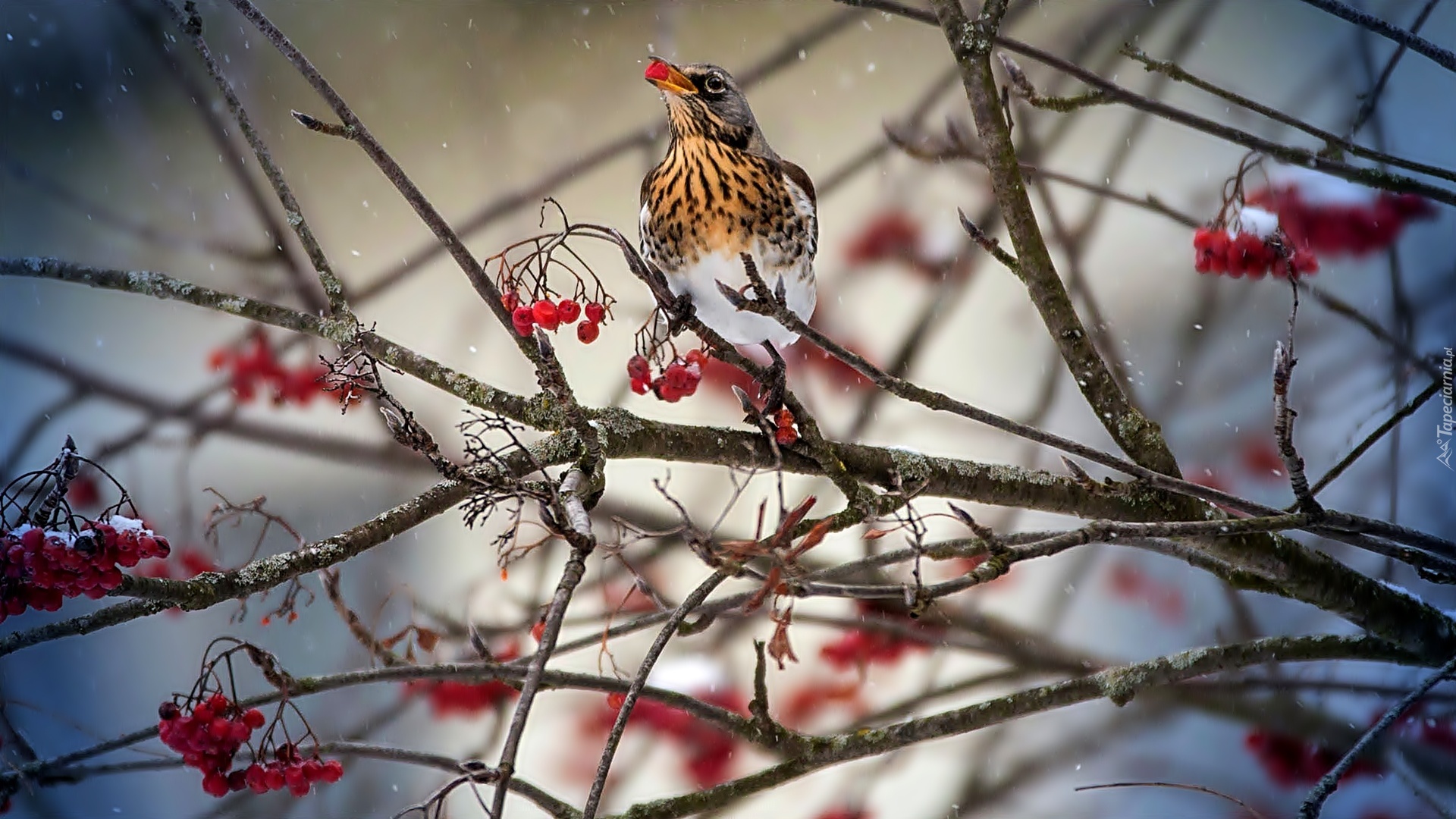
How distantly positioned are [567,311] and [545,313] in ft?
0.05

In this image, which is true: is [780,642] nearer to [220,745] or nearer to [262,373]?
[220,745]

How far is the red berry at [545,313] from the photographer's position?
0.58 metres

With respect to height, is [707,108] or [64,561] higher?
[707,108]

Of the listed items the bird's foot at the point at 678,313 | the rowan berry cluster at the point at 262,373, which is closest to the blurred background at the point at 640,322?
the rowan berry cluster at the point at 262,373

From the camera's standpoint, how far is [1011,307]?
4.62ft

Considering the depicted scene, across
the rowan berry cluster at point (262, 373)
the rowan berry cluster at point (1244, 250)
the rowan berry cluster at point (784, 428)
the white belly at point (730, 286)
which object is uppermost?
the rowan berry cluster at point (262, 373)

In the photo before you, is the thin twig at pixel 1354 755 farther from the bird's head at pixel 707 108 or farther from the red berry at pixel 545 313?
the bird's head at pixel 707 108

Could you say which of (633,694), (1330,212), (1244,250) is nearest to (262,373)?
(633,694)

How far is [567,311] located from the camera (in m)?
0.59

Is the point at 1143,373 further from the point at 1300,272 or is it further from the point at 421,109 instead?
the point at 421,109

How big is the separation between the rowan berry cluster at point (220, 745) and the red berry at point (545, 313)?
0.90 ft

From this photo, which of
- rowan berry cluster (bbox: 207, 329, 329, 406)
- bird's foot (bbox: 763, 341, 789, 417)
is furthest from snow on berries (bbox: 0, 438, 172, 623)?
rowan berry cluster (bbox: 207, 329, 329, 406)

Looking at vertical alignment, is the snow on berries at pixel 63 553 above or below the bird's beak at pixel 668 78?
below

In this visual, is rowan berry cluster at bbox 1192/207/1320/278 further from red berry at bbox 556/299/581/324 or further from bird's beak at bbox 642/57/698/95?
red berry at bbox 556/299/581/324
